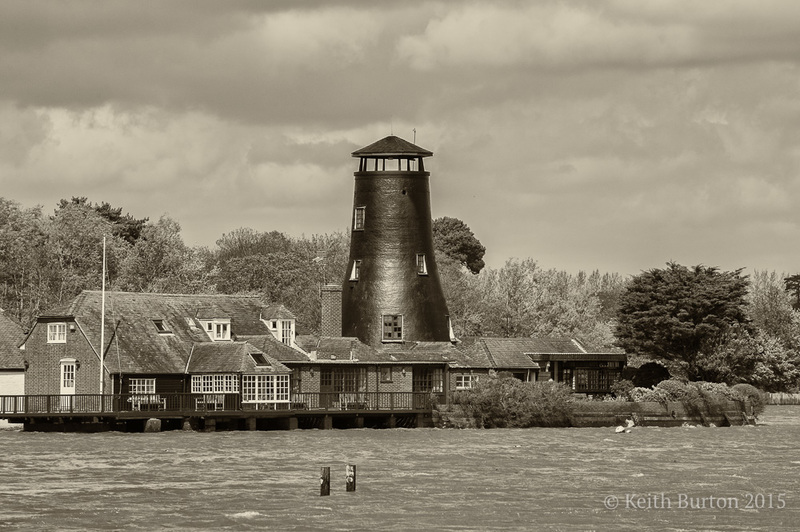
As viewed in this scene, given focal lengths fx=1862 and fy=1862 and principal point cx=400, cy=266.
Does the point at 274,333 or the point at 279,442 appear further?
the point at 274,333

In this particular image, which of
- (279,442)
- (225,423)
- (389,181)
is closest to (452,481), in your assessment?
(279,442)

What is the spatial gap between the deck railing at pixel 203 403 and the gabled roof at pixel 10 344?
2608 millimetres

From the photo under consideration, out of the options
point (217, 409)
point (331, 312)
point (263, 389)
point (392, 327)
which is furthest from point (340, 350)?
point (217, 409)

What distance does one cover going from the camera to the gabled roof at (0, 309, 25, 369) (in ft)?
286

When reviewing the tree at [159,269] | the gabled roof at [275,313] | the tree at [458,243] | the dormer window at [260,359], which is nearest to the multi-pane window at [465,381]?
the gabled roof at [275,313]

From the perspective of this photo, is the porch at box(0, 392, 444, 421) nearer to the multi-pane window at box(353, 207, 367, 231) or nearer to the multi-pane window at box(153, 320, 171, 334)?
the multi-pane window at box(153, 320, 171, 334)

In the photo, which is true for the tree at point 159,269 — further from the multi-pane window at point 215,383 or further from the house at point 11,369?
the multi-pane window at point 215,383

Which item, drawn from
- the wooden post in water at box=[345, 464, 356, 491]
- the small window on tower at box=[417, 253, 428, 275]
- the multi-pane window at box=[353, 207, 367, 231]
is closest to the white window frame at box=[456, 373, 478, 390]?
the small window on tower at box=[417, 253, 428, 275]

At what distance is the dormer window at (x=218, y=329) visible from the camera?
8838 centimetres

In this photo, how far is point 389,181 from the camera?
95750 mm

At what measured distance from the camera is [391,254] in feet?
317

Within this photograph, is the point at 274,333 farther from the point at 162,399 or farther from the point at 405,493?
the point at 405,493

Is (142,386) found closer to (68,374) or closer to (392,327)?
(68,374)

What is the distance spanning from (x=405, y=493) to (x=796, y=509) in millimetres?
11421
